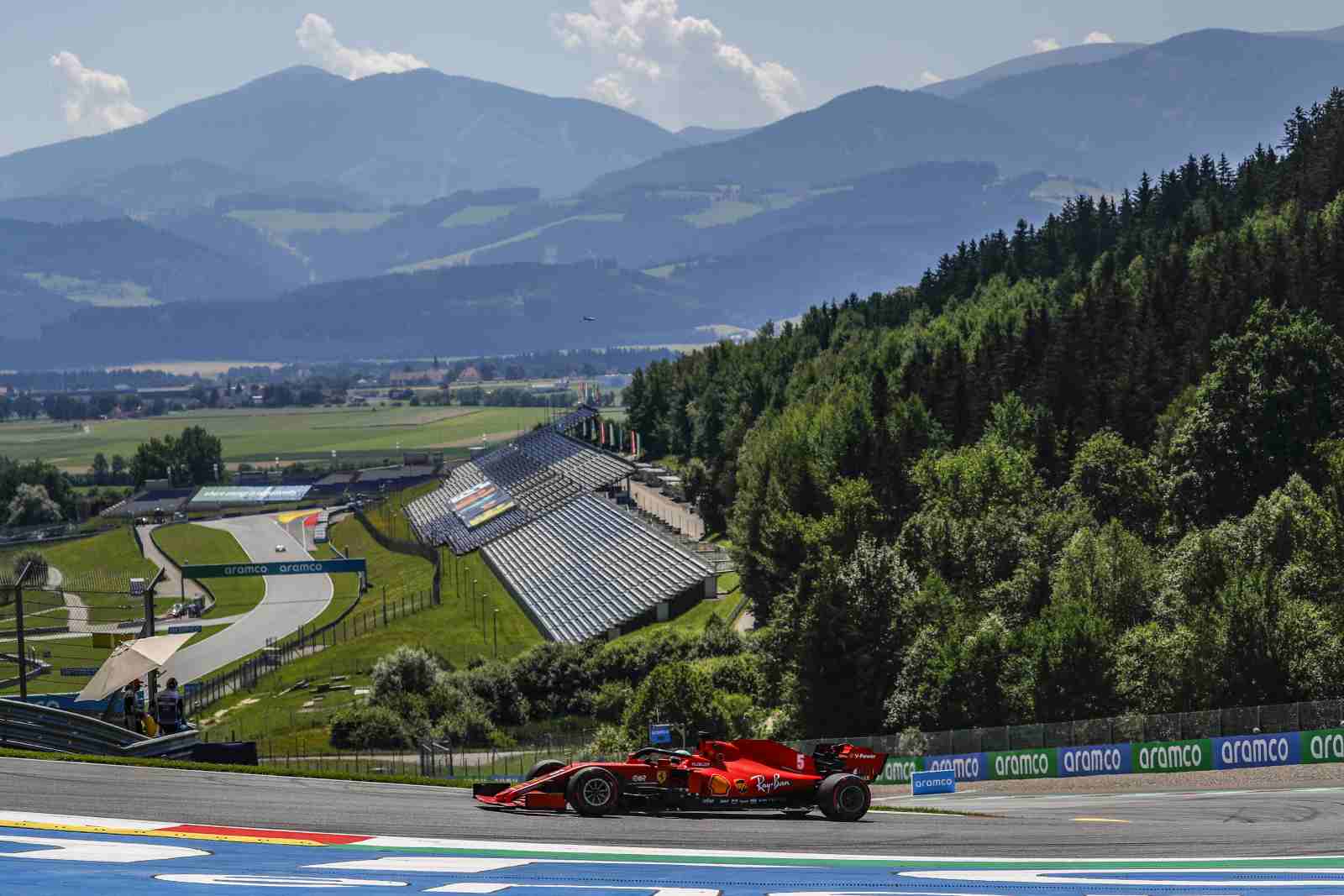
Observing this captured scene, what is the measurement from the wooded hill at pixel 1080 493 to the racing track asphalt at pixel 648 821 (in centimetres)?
3255

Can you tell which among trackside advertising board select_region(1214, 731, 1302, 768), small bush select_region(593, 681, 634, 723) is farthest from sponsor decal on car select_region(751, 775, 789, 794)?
small bush select_region(593, 681, 634, 723)

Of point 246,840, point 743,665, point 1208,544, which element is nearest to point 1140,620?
point 1208,544

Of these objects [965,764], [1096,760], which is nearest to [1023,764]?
[965,764]

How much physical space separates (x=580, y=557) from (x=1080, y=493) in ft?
167

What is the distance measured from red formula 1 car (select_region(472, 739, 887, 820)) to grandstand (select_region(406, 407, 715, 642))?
75934 millimetres

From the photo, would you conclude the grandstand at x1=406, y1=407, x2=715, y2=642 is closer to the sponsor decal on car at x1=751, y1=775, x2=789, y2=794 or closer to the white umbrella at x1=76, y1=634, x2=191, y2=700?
the white umbrella at x1=76, y1=634, x2=191, y2=700

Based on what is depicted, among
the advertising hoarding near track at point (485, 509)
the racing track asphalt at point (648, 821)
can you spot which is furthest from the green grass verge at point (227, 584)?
the racing track asphalt at point (648, 821)

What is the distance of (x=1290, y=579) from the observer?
73750 mm

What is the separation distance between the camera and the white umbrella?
1914 inches

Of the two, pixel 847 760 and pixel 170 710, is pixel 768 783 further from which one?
pixel 170 710

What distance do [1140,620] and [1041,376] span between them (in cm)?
4935

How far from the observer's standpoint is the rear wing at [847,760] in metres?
34.7

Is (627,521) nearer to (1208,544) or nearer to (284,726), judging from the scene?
(284,726)

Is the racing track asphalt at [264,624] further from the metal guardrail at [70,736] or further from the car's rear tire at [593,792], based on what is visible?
the car's rear tire at [593,792]
